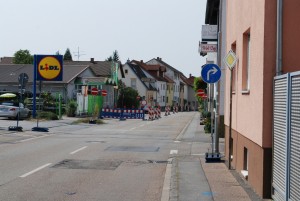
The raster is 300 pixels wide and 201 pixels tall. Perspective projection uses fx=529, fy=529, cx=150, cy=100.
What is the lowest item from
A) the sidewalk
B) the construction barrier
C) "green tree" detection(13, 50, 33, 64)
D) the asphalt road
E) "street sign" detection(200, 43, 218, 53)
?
the asphalt road

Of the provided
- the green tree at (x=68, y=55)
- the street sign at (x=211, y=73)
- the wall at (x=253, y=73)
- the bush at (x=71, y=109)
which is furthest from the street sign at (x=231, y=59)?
the green tree at (x=68, y=55)

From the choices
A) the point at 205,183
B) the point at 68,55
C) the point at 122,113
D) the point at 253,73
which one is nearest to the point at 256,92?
the point at 253,73

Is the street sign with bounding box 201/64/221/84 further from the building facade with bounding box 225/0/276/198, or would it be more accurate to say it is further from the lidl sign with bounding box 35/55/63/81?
the lidl sign with bounding box 35/55/63/81

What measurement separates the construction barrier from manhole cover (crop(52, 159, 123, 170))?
37.0m

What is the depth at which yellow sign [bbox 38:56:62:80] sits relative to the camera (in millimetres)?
42334

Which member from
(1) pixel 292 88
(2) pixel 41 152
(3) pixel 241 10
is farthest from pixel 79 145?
(1) pixel 292 88

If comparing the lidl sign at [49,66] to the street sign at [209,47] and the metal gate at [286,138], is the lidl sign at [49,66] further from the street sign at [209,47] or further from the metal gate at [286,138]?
the metal gate at [286,138]

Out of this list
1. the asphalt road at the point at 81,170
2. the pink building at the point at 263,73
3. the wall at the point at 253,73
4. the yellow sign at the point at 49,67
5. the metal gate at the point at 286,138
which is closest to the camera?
the metal gate at the point at 286,138

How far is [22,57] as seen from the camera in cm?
12175

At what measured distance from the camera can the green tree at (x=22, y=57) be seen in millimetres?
120300

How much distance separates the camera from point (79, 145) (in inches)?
781

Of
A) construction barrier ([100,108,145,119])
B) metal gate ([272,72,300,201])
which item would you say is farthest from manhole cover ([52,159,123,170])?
construction barrier ([100,108,145,119])

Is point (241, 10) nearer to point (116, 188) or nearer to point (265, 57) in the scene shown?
point (265, 57)

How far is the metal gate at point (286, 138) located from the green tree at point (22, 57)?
11613cm
